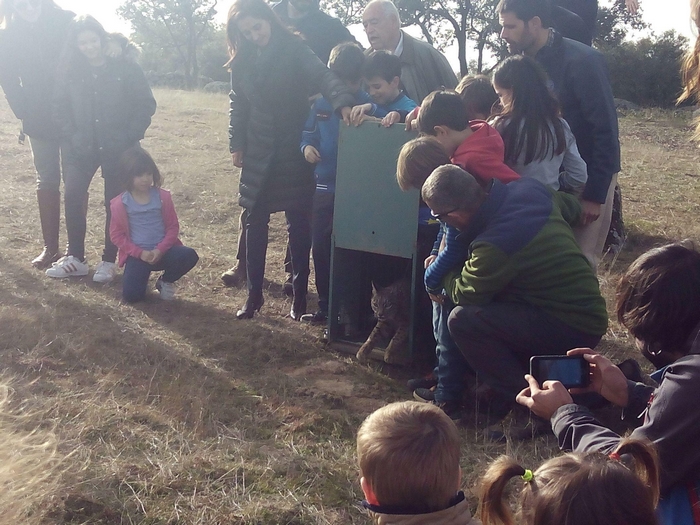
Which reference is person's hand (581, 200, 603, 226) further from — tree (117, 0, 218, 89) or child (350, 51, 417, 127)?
tree (117, 0, 218, 89)

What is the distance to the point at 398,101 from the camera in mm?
4465

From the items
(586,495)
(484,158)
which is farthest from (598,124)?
(586,495)

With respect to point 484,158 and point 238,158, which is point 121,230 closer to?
point 238,158

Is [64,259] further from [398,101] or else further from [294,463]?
[294,463]

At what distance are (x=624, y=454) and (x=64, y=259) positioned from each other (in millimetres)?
5282

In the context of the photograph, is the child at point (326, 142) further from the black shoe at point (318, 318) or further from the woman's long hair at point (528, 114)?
the woman's long hair at point (528, 114)

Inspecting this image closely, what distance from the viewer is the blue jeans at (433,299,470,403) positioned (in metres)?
3.63

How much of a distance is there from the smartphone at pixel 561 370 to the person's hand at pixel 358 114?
2176mm

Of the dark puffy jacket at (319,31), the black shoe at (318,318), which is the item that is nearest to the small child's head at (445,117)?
the black shoe at (318,318)

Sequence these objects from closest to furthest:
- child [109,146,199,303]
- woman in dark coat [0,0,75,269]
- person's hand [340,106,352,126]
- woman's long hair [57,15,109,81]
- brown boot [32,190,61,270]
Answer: person's hand [340,106,352,126]
child [109,146,199,303]
woman's long hair [57,15,109,81]
woman in dark coat [0,0,75,269]
brown boot [32,190,61,270]

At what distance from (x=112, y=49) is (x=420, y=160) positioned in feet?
11.2

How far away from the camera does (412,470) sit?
1.84 meters

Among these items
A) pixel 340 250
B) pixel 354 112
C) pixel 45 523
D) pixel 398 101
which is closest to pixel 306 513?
pixel 45 523

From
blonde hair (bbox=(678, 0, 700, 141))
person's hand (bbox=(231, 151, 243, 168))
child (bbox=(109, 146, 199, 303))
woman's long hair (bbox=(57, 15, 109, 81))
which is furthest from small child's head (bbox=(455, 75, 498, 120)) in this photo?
woman's long hair (bbox=(57, 15, 109, 81))
